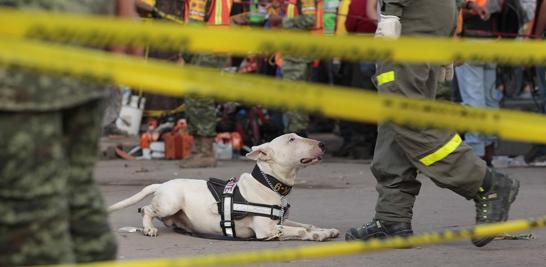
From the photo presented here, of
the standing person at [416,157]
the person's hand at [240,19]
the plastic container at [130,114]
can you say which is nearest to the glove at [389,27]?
the standing person at [416,157]

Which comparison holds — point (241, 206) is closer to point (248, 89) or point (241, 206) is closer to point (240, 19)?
point (248, 89)

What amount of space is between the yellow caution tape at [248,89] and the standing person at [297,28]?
7.95 meters

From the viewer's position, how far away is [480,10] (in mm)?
10859

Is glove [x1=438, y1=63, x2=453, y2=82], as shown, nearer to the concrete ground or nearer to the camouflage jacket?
the concrete ground

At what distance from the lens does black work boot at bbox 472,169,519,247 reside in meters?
6.27

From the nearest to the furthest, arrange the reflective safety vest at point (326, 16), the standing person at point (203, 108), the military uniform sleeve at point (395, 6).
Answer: the military uniform sleeve at point (395, 6) < the standing person at point (203, 108) < the reflective safety vest at point (326, 16)

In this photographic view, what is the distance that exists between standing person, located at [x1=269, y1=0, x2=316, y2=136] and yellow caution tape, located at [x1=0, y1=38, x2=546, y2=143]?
313 inches

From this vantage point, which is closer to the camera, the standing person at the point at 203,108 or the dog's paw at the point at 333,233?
the dog's paw at the point at 333,233

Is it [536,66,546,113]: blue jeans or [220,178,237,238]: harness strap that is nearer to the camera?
[220,178,237,238]: harness strap

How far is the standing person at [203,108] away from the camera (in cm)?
1059

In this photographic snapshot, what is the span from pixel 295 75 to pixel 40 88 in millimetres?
8496

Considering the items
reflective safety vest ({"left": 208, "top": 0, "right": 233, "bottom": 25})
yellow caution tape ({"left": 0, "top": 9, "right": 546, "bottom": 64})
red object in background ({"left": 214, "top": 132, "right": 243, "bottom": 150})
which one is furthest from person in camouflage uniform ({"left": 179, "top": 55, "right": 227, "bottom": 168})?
yellow caution tape ({"left": 0, "top": 9, "right": 546, "bottom": 64})

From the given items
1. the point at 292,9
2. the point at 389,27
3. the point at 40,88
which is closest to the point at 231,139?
the point at 292,9

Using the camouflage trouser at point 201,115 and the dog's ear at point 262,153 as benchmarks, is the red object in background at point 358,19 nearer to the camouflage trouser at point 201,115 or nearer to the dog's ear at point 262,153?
the camouflage trouser at point 201,115
